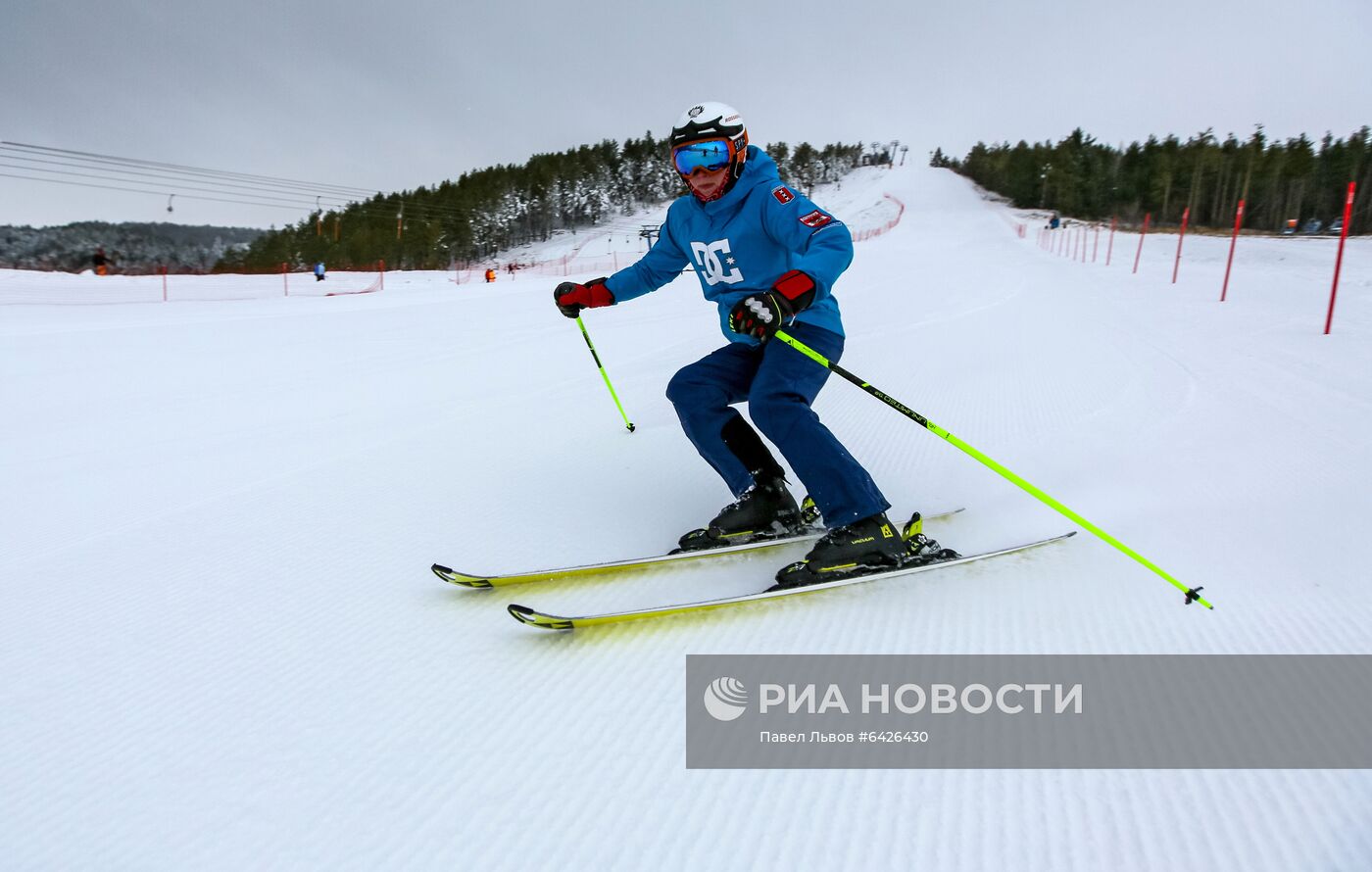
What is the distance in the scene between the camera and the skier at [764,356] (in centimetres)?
240

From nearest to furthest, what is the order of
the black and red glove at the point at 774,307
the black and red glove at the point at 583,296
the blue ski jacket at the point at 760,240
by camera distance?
the black and red glove at the point at 774,307 < the blue ski jacket at the point at 760,240 < the black and red glove at the point at 583,296

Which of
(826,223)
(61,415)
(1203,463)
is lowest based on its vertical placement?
(61,415)

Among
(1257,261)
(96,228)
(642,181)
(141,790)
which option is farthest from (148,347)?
(96,228)

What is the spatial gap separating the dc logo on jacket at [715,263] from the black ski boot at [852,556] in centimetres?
110

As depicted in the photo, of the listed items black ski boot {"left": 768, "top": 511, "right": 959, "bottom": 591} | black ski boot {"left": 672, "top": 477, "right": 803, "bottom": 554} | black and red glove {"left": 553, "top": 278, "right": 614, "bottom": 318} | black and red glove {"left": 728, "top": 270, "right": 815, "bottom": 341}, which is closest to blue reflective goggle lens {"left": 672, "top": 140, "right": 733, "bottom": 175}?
black and red glove {"left": 728, "top": 270, "right": 815, "bottom": 341}

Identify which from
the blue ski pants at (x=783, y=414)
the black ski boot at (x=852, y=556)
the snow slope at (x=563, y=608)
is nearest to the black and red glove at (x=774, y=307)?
the blue ski pants at (x=783, y=414)

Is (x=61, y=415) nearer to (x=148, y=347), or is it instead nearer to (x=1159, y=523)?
(x=148, y=347)

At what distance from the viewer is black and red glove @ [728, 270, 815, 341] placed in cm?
231

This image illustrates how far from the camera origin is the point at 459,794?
1.55m

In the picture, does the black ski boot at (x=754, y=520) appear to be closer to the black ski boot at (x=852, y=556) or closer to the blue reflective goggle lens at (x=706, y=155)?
the black ski boot at (x=852, y=556)

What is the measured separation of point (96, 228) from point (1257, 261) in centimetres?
13479

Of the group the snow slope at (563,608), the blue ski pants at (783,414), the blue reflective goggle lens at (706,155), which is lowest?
the snow slope at (563,608)

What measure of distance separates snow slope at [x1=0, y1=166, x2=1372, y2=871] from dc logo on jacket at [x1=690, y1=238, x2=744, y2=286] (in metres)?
1.08

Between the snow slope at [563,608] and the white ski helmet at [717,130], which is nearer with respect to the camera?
the snow slope at [563,608]
